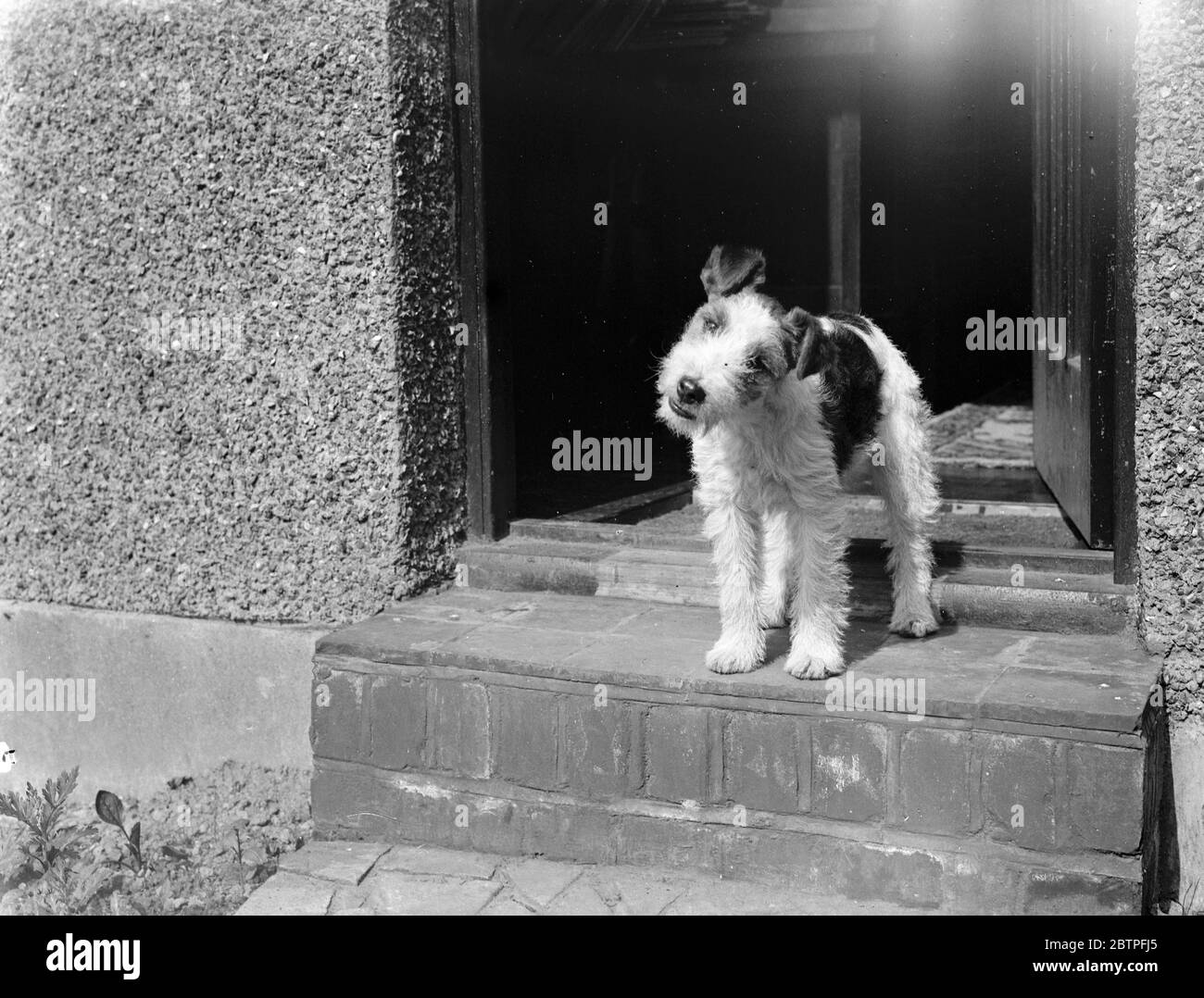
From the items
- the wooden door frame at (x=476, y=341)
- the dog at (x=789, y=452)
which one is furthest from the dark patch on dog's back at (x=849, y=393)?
the wooden door frame at (x=476, y=341)

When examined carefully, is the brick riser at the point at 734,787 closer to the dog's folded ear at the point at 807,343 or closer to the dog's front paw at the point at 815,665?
the dog's front paw at the point at 815,665

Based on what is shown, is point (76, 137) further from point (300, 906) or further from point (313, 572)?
point (300, 906)

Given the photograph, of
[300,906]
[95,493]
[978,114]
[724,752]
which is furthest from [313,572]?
[978,114]

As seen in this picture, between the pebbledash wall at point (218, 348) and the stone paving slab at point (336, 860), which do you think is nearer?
the stone paving slab at point (336, 860)

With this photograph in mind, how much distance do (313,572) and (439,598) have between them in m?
0.53

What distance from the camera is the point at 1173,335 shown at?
13.3 feet

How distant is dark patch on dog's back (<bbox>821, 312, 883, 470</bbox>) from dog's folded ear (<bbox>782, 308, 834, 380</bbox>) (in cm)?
22

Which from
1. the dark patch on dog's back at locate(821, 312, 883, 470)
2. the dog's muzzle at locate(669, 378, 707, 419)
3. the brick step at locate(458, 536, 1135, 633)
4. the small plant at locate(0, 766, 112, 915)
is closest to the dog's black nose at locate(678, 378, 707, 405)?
the dog's muzzle at locate(669, 378, 707, 419)

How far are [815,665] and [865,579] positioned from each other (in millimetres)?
1047

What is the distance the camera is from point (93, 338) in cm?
554

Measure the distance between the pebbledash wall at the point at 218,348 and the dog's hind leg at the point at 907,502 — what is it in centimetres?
182

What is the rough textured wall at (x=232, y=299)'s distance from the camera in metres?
5.01

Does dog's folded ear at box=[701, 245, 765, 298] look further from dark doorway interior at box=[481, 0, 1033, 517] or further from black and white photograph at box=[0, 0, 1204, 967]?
dark doorway interior at box=[481, 0, 1033, 517]

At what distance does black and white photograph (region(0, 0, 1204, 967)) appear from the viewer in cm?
385
